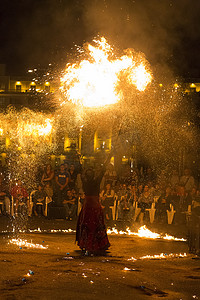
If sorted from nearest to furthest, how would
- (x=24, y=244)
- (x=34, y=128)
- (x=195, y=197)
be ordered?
(x=24, y=244), (x=195, y=197), (x=34, y=128)

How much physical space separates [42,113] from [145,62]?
23.0 metres

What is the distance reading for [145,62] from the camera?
1234cm

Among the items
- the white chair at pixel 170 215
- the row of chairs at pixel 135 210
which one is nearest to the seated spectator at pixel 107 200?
the row of chairs at pixel 135 210

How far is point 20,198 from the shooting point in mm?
15547


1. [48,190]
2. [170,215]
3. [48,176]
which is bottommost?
[170,215]

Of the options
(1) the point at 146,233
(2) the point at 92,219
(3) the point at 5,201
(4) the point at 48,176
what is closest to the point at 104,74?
(2) the point at 92,219

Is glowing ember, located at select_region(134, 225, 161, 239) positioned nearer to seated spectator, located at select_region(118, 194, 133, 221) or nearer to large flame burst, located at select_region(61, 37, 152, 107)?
seated spectator, located at select_region(118, 194, 133, 221)

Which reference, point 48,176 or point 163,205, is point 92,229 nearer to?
point 163,205

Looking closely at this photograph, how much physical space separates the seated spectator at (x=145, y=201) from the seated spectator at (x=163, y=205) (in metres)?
0.29

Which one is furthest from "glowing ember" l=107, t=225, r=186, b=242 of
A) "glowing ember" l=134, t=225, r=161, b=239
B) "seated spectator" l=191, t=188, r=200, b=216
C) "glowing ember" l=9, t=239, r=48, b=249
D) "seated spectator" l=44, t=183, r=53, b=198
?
"seated spectator" l=44, t=183, r=53, b=198

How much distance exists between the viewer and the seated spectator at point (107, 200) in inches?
609

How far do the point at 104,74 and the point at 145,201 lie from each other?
198 inches

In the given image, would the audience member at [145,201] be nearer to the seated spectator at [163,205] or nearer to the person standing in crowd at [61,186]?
the seated spectator at [163,205]

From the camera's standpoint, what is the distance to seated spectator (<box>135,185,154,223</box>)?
49.2 ft
